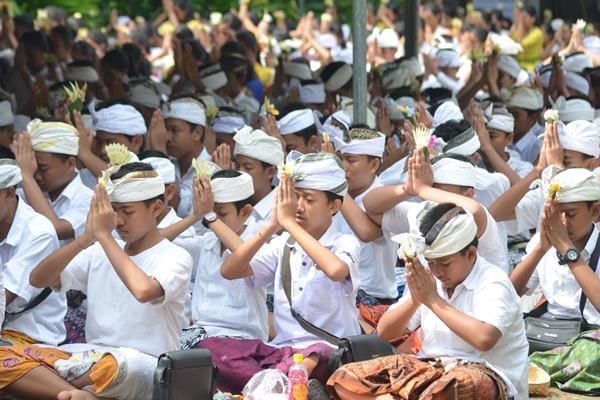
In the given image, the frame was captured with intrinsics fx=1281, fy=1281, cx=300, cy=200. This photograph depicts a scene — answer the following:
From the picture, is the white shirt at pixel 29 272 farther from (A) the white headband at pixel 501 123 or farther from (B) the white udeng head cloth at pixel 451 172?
(A) the white headband at pixel 501 123

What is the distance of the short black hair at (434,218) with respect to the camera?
17.9 ft

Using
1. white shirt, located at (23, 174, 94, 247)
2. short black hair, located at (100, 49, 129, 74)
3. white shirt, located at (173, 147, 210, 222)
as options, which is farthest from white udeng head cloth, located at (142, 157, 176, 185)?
short black hair, located at (100, 49, 129, 74)

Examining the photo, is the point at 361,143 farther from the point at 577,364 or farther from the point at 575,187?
the point at 577,364

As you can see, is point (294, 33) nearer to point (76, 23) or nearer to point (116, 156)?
point (76, 23)

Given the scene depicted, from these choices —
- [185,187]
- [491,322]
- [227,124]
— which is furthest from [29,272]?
[227,124]

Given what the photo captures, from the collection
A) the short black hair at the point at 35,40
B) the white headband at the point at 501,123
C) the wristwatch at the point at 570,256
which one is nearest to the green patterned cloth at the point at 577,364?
the wristwatch at the point at 570,256

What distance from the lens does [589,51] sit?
13797 mm

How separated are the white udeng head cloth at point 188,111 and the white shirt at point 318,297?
319 cm

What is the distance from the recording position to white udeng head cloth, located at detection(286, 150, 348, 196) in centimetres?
623

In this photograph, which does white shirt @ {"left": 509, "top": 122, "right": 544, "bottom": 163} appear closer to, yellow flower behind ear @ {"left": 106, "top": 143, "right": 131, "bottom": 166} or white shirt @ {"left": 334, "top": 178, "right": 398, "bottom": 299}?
white shirt @ {"left": 334, "top": 178, "right": 398, "bottom": 299}

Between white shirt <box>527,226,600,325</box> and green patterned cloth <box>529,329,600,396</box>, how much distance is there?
0.24m

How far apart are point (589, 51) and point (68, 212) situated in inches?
314

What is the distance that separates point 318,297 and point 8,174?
1694 millimetres

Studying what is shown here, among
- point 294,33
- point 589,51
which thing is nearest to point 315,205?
point 589,51
